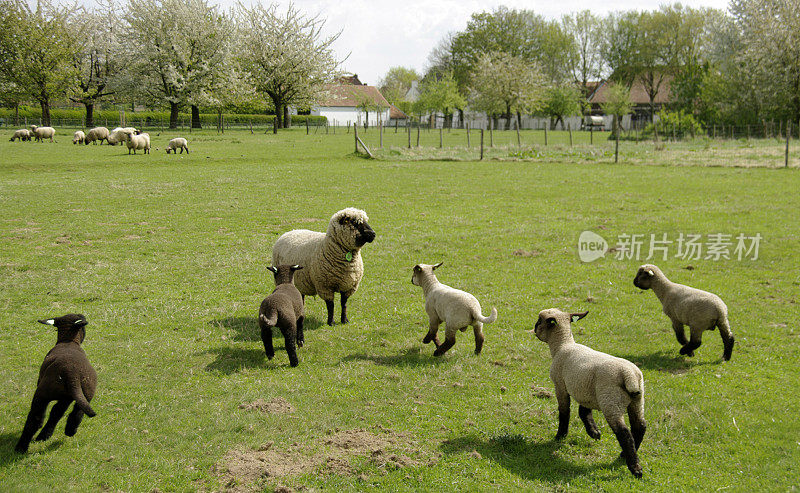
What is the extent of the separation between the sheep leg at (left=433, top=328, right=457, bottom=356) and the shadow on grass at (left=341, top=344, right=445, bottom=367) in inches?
4.3

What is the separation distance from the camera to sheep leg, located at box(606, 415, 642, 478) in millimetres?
5691

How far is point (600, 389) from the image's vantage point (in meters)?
5.88

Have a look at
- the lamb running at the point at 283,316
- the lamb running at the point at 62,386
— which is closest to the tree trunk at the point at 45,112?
the lamb running at the point at 283,316

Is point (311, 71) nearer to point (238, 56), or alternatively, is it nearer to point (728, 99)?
point (238, 56)

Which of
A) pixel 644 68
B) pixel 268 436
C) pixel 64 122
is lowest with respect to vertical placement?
pixel 268 436

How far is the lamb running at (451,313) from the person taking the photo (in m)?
8.50

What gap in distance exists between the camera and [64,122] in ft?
216

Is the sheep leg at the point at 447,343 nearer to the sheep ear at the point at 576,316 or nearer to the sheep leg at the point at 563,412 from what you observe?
the sheep ear at the point at 576,316

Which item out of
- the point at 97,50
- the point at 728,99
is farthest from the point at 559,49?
A: the point at 97,50

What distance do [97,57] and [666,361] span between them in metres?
78.3

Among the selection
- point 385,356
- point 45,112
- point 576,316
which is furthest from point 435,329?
point 45,112

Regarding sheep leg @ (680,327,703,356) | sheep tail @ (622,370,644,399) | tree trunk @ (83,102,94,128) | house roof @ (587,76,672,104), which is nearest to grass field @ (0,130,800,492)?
sheep leg @ (680,327,703,356)

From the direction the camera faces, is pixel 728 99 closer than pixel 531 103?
Yes

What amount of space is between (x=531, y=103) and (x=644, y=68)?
33.7 m
